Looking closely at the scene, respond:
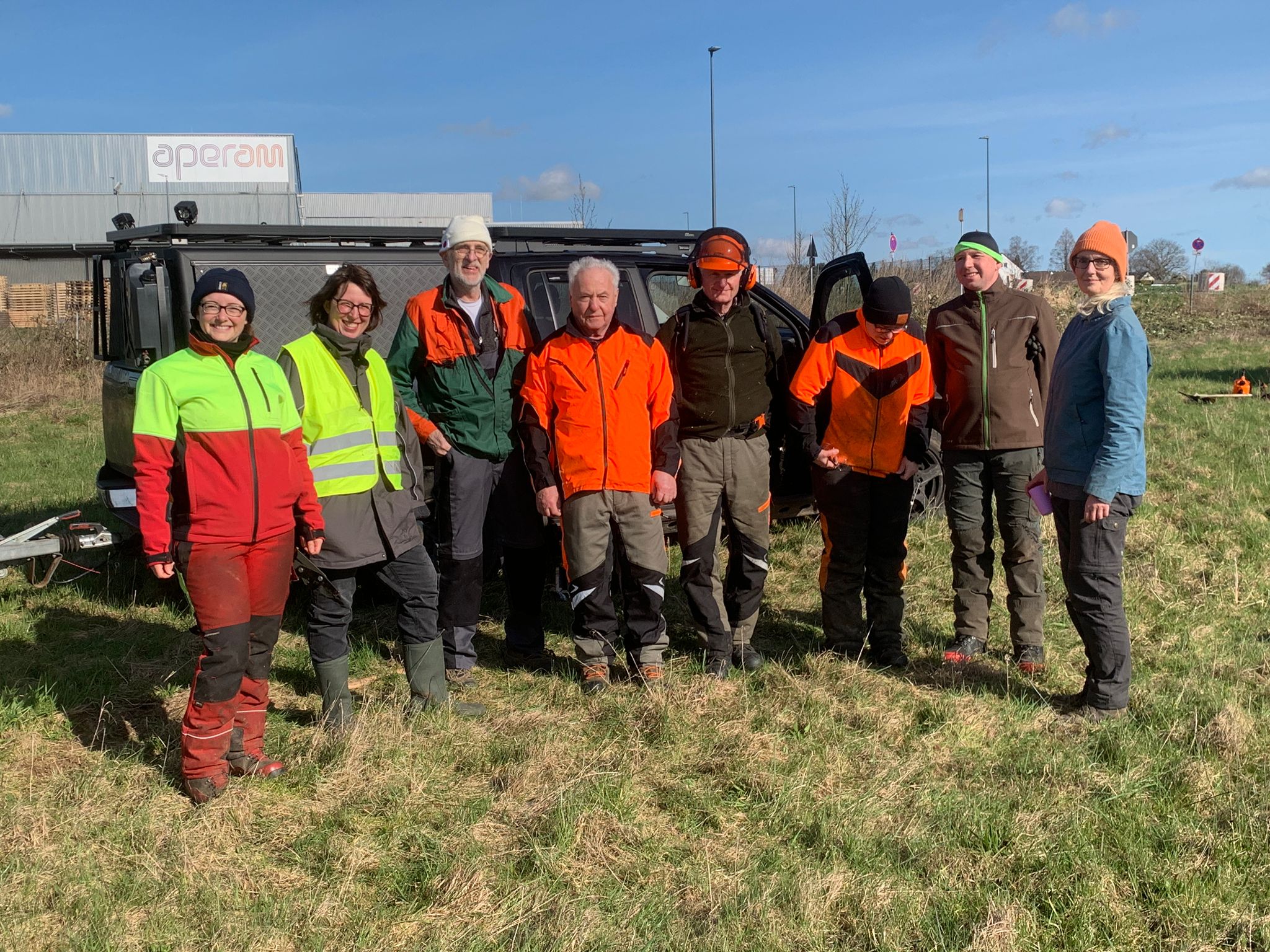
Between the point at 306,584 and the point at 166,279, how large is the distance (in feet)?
6.39

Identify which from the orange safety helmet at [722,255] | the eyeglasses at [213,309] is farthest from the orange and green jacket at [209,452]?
the orange safety helmet at [722,255]

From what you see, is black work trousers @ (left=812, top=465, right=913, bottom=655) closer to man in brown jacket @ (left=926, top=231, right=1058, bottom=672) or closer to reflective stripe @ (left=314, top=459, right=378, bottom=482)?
man in brown jacket @ (left=926, top=231, right=1058, bottom=672)

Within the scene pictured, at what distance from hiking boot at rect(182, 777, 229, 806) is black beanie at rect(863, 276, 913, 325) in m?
3.26

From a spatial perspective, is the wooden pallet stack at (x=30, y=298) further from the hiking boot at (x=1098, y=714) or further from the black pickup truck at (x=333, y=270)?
the hiking boot at (x=1098, y=714)

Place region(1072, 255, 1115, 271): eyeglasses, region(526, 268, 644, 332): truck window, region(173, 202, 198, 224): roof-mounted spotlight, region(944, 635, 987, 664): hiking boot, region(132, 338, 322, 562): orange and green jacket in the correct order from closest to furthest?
region(132, 338, 322, 562): orange and green jacket → region(1072, 255, 1115, 271): eyeglasses → region(944, 635, 987, 664): hiking boot → region(526, 268, 644, 332): truck window → region(173, 202, 198, 224): roof-mounted spotlight

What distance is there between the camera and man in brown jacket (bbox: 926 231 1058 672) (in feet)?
15.5

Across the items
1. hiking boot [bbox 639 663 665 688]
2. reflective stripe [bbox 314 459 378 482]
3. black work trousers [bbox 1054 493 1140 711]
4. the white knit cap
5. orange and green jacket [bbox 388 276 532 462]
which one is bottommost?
hiking boot [bbox 639 663 665 688]

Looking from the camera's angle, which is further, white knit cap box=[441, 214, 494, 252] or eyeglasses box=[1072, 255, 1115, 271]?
white knit cap box=[441, 214, 494, 252]

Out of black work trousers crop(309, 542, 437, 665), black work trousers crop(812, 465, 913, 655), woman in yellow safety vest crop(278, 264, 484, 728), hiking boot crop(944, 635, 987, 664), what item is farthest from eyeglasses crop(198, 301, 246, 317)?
hiking boot crop(944, 635, 987, 664)

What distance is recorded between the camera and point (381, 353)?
5508mm

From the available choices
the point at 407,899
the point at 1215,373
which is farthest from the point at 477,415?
the point at 1215,373

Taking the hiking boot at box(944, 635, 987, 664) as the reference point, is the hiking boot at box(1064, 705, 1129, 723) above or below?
below

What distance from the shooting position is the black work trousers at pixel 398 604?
4.02 meters

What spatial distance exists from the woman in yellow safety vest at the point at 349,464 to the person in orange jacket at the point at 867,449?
6.01 ft
